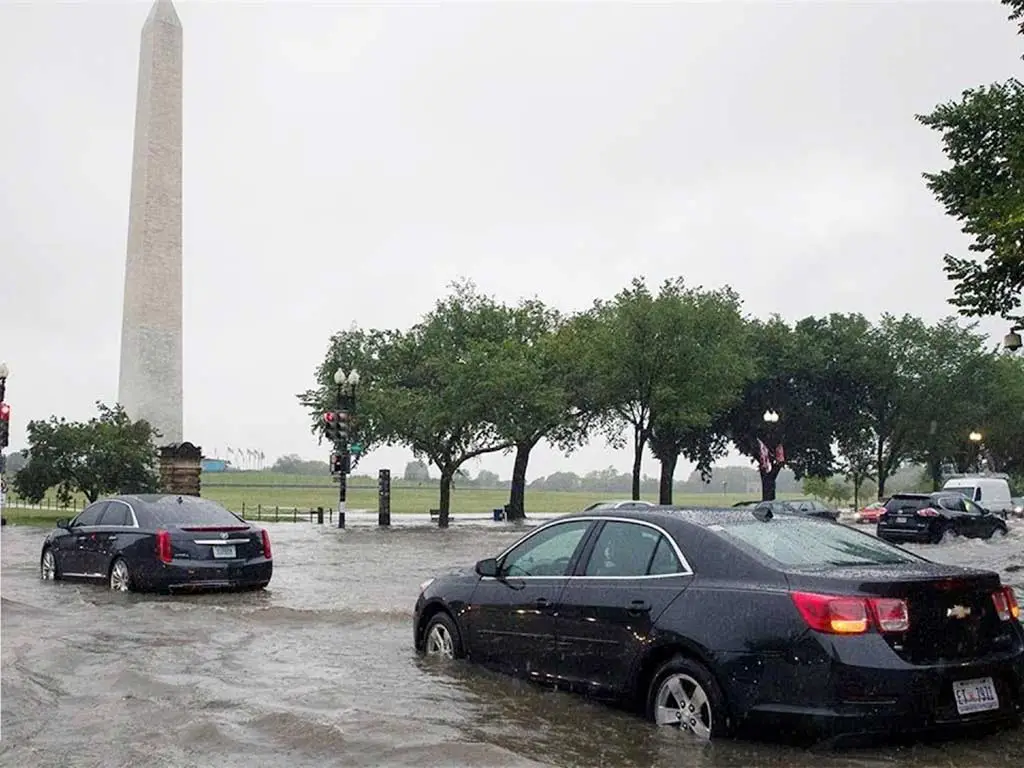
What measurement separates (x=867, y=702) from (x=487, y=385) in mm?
41987

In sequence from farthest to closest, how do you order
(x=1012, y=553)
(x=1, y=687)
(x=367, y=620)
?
(x=1012, y=553) < (x=367, y=620) < (x=1, y=687)

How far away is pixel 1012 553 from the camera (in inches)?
1030

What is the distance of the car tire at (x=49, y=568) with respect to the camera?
56.0 ft

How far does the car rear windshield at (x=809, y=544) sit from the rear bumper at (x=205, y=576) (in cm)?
1001

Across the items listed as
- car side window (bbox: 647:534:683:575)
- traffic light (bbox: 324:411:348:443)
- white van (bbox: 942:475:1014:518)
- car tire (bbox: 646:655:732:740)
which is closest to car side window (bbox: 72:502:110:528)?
car side window (bbox: 647:534:683:575)

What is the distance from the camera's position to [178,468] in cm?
4403

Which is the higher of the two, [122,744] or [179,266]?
[179,266]

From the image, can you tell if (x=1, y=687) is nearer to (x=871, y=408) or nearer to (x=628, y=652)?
(x=628, y=652)

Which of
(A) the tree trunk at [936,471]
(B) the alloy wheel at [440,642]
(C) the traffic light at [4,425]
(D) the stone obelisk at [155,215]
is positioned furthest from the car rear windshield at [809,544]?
(A) the tree trunk at [936,471]

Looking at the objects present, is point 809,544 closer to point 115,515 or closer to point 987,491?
point 115,515

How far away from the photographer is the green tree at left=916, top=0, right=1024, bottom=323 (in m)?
15.9

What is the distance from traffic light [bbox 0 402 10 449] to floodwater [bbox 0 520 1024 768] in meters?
9.93

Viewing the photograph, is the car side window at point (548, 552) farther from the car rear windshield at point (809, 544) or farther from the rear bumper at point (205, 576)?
the rear bumper at point (205, 576)

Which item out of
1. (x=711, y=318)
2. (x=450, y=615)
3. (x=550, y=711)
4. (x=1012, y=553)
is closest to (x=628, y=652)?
(x=550, y=711)
